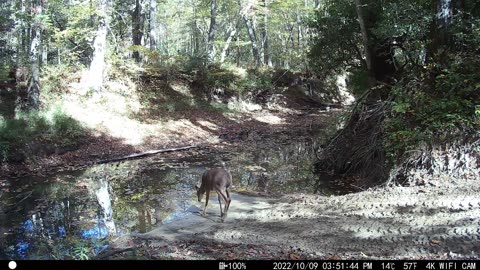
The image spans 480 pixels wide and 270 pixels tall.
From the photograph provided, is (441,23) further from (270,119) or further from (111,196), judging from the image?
(270,119)

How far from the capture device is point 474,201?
5988mm

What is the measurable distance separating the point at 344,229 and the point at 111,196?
243 inches

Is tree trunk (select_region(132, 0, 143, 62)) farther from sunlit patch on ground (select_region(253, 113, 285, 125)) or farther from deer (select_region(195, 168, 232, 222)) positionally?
deer (select_region(195, 168, 232, 222))

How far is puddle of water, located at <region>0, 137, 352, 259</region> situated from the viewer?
22.2ft

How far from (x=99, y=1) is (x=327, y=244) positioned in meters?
15.5

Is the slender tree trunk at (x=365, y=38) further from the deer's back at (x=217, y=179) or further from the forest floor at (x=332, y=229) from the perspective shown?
the deer's back at (x=217, y=179)

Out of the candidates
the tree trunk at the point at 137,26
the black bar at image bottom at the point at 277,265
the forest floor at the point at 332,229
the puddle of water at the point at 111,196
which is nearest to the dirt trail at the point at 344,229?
the forest floor at the point at 332,229

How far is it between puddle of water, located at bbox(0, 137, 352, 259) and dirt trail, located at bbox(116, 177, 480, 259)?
43.6 inches

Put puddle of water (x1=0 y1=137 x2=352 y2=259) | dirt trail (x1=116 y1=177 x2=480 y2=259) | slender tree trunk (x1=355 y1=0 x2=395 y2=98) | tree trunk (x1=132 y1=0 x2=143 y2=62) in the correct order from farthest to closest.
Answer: tree trunk (x1=132 y1=0 x2=143 y2=62), slender tree trunk (x1=355 y1=0 x2=395 y2=98), puddle of water (x1=0 y1=137 x2=352 y2=259), dirt trail (x1=116 y1=177 x2=480 y2=259)

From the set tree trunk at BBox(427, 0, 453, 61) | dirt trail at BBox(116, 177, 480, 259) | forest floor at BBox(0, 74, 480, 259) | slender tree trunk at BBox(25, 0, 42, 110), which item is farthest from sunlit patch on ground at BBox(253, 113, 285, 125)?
dirt trail at BBox(116, 177, 480, 259)

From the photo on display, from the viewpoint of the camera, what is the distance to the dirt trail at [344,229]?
16.3 ft

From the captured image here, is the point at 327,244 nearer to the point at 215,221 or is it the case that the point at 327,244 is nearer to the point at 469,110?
the point at 215,221

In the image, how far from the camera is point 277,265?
441cm

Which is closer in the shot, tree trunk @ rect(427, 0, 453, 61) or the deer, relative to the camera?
the deer
